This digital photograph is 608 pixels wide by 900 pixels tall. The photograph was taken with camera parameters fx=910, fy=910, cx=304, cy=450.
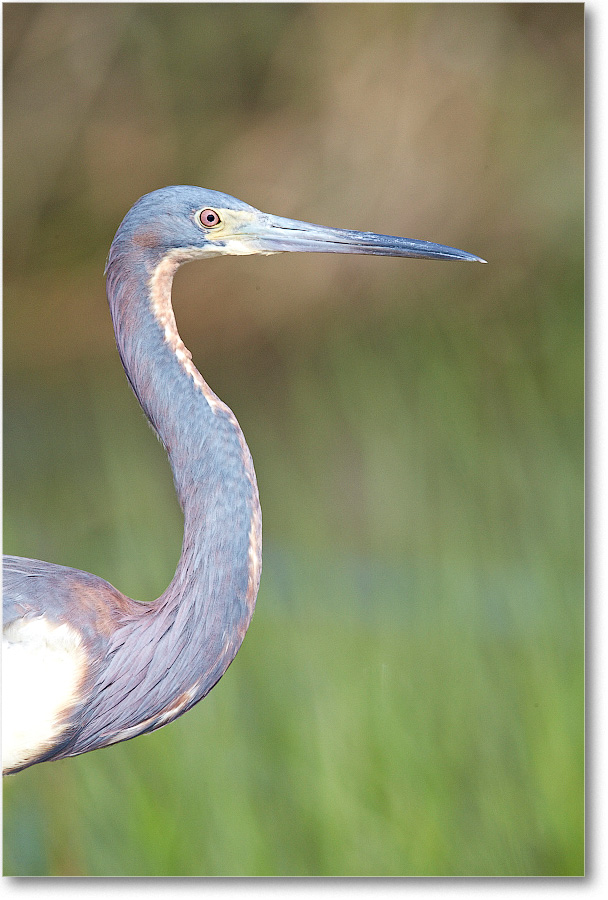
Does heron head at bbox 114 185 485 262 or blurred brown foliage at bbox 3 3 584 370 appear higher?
blurred brown foliage at bbox 3 3 584 370

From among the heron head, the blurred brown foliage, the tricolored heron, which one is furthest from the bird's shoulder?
the blurred brown foliage

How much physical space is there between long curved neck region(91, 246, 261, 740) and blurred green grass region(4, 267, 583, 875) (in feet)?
1.70

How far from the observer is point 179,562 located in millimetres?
1176

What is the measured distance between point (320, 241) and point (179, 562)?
46cm

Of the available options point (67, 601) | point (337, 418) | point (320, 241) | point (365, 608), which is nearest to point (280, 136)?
point (337, 418)

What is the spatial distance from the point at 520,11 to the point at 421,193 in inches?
15.4

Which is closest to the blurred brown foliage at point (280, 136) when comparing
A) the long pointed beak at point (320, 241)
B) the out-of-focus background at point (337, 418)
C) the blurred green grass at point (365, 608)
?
the out-of-focus background at point (337, 418)

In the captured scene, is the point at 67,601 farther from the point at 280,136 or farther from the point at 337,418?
the point at 280,136

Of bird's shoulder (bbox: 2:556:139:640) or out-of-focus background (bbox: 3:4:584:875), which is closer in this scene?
bird's shoulder (bbox: 2:556:139:640)

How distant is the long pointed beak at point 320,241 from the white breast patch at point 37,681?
→ 1.88ft

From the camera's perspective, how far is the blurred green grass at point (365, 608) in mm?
1561

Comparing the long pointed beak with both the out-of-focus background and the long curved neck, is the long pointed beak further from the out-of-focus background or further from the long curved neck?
the out-of-focus background

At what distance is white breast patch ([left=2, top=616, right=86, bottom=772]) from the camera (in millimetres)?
1165

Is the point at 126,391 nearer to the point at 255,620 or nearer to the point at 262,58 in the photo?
the point at 255,620
